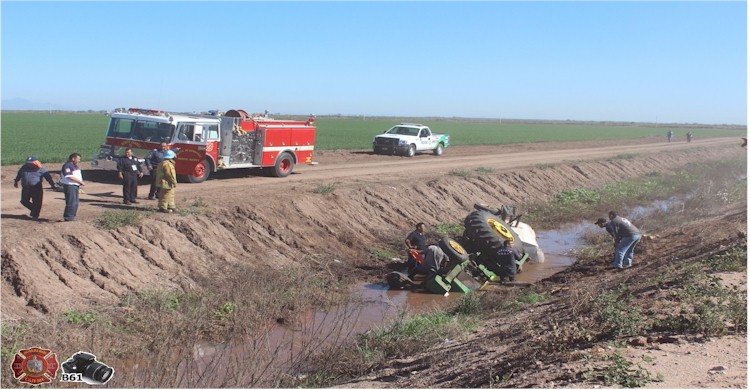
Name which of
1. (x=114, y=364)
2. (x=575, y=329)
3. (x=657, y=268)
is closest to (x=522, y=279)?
(x=657, y=268)

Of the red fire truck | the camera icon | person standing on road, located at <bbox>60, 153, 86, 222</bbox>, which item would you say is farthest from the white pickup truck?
the camera icon

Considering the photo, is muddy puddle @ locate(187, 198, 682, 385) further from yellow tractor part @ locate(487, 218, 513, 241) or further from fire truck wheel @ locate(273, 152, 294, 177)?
fire truck wheel @ locate(273, 152, 294, 177)

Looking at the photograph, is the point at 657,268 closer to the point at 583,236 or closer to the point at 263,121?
the point at 583,236

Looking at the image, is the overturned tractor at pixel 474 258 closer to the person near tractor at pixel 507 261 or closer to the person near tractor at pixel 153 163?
the person near tractor at pixel 507 261

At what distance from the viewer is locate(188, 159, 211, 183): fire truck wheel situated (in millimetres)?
20984

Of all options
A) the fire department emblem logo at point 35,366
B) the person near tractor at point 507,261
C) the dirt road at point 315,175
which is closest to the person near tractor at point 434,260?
the person near tractor at point 507,261

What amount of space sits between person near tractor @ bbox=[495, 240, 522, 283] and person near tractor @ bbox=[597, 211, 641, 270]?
2.27 m

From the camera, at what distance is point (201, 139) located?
20922 mm

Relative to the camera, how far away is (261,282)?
13117 millimetres

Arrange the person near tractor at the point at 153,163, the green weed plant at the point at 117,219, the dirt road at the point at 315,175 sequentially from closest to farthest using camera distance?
1. the green weed plant at the point at 117,219
2. the dirt road at the point at 315,175
3. the person near tractor at the point at 153,163

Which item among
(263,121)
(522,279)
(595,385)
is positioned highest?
(263,121)

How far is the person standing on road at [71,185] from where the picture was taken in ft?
44.8

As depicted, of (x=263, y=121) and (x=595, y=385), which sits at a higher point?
(x=263, y=121)

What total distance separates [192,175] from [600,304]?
46.3 ft
